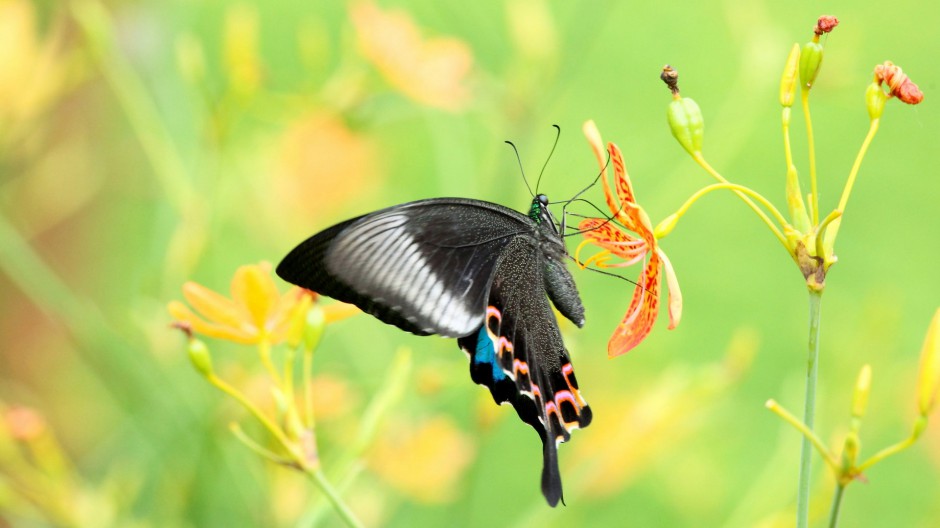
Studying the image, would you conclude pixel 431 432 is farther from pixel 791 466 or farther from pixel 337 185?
pixel 337 185

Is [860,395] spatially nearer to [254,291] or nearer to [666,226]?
[666,226]

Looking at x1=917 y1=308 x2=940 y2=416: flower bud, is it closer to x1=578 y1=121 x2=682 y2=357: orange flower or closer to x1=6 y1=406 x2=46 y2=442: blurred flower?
x1=578 y1=121 x2=682 y2=357: orange flower

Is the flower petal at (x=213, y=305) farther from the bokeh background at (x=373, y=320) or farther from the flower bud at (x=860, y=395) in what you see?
the flower bud at (x=860, y=395)

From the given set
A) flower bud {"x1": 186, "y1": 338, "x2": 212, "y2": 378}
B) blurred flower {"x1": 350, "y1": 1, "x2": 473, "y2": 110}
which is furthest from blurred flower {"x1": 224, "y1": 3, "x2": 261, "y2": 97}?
flower bud {"x1": 186, "y1": 338, "x2": 212, "y2": 378}

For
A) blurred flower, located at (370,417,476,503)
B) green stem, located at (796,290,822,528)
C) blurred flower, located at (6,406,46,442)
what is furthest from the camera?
blurred flower, located at (370,417,476,503)

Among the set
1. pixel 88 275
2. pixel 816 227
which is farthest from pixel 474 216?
pixel 88 275

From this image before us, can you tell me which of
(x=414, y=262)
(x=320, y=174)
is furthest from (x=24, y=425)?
(x=320, y=174)
